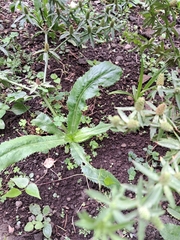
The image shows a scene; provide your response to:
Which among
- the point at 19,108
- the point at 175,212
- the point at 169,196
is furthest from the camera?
the point at 19,108

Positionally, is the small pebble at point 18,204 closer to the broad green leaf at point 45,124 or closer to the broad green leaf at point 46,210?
the broad green leaf at point 46,210

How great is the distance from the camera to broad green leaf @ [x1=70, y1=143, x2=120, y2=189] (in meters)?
1.60

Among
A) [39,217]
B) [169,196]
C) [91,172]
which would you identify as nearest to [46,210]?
[39,217]

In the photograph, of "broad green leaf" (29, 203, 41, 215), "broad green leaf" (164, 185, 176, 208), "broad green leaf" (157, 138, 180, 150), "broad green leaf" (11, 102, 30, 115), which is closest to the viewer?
"broad green leaf" (164, 185, 176, 208)

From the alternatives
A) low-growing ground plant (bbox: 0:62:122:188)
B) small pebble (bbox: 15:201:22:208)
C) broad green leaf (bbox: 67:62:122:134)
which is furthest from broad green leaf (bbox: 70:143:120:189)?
small pebble (bbox: 15:201:22:208)

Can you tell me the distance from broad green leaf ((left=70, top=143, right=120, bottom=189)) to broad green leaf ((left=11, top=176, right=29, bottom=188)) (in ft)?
0.95

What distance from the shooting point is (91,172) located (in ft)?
5.47

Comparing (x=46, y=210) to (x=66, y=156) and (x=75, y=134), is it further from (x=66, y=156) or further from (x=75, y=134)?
(x=75, y=134)

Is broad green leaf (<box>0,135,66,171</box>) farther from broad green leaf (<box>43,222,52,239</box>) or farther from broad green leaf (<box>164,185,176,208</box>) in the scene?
broad green leaf (<box>164,185,176,208</box>)

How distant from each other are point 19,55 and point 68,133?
795 mm

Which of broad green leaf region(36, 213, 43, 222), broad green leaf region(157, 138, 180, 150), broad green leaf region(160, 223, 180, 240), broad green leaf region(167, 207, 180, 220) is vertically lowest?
broad green leaf region(160, 223, 180, 240)

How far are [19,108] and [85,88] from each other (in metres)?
0.45

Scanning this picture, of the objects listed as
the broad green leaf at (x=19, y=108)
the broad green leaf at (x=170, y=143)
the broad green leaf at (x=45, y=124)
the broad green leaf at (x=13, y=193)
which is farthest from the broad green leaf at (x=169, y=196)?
the broad green leaf at (x=19, y=108)

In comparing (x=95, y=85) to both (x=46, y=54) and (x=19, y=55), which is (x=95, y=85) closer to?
(x=46, y=54)
